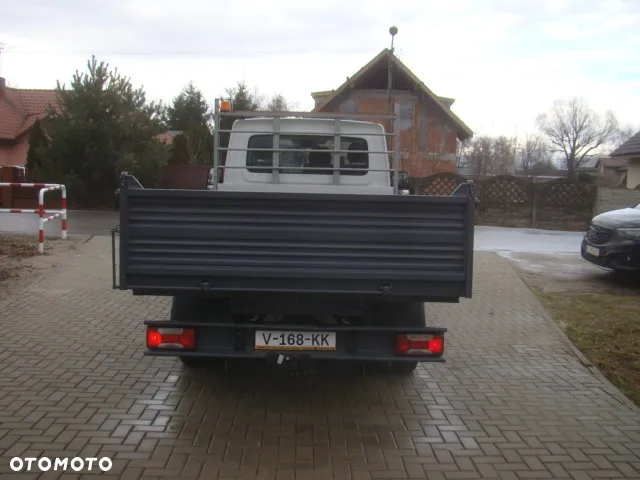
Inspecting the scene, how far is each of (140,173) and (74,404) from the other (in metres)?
17.8

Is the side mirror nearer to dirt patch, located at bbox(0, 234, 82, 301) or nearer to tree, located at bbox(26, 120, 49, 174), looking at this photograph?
dirt patch, located at bbox(0, 234, 82, 301)

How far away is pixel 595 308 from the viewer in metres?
7.96

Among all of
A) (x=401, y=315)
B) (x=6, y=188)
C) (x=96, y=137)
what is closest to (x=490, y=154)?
(x=96, y=137)

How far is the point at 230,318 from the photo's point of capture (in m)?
4.56

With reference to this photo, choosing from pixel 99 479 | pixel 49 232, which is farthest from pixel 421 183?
pixel 99 479

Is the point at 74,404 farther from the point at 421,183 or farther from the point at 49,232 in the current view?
the point at 421,183

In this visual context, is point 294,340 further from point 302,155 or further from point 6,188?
point 6,188

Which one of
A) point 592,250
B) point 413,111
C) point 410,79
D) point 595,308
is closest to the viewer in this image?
point 595,308

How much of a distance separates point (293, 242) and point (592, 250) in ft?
24.1

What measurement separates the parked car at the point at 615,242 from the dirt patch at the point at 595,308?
358 millimetres

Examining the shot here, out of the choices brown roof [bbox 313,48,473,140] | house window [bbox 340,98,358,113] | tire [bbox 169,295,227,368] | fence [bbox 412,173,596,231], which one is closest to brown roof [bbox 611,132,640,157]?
fence [bbox 412,173,596,231]

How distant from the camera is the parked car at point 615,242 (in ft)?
30.5

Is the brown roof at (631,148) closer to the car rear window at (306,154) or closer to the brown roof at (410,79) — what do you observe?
the brown roof at (410,79)

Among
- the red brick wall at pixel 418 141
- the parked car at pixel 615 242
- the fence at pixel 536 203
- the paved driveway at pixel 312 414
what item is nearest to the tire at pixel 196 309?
the paved driveway at pixel 312 414
